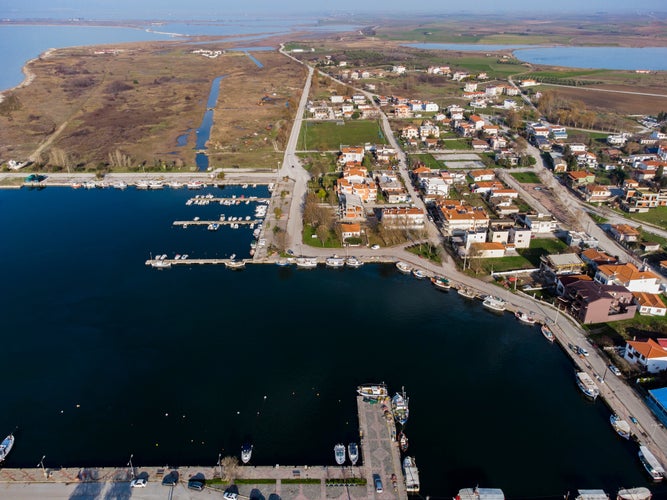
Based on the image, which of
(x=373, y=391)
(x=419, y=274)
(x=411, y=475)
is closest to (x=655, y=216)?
(x=419, y=274)

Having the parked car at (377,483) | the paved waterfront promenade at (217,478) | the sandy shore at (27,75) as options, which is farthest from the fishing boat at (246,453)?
the sandy shore at (27,75)

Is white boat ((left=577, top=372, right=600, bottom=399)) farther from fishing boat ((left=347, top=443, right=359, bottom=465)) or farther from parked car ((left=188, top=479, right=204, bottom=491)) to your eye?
parked car ((left=188, top=479, right=204, bottom=491))

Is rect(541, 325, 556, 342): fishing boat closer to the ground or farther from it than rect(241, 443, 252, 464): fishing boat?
farther from it

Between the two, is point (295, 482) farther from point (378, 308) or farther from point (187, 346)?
point (378, 308)

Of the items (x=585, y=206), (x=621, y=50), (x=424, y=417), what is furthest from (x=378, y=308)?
(x=621, y=50)

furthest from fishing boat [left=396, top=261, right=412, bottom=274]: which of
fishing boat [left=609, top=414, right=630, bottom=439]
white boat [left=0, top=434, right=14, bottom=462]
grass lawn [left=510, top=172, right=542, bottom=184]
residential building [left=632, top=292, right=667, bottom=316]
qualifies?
white boat [left=0, top=434, right=14, bottom=462]

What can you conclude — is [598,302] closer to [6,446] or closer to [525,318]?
[525,318]

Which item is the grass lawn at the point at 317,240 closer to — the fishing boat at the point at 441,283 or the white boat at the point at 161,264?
the fishing boat at the point at 441,283
